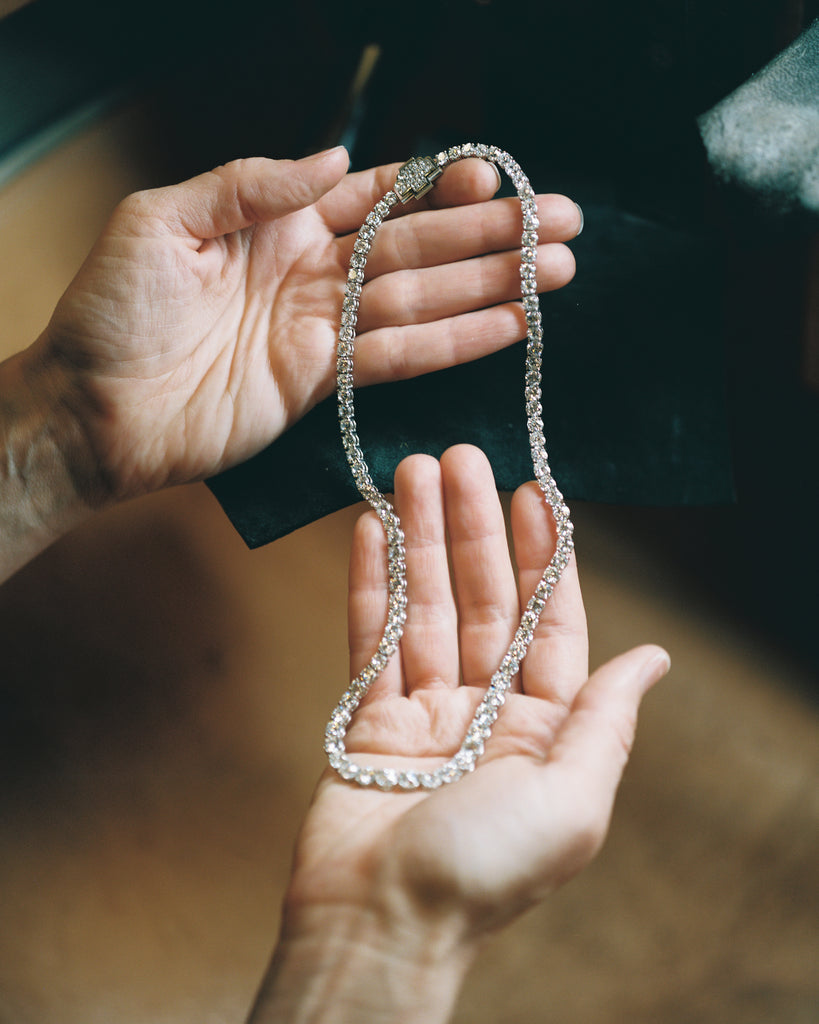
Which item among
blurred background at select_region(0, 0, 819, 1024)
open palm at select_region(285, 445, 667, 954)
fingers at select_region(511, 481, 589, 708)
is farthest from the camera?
blurred background at select_region(0, 0, 819, 1024)

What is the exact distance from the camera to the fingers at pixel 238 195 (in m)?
0.58

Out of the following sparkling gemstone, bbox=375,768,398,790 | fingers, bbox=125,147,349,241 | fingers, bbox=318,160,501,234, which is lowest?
sparkling gemstone, bbox=375,768,398,790

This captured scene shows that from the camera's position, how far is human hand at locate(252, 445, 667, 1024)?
448mm

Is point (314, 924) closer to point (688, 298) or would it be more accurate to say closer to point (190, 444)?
point (190, 444)

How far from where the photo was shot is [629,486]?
28.1 inches

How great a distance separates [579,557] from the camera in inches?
30.7

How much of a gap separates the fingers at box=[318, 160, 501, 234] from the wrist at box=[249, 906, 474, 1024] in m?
0.53

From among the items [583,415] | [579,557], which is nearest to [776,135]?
[583,415]

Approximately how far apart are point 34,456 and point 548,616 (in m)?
0.46

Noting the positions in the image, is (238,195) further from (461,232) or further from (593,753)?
(593,753)

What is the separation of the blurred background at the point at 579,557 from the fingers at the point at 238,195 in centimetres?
28

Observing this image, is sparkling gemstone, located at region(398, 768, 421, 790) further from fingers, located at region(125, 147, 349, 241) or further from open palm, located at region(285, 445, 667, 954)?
fingers, located at region(125, 147, 349, 241)

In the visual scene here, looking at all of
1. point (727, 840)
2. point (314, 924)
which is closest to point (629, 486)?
point (727, 840)

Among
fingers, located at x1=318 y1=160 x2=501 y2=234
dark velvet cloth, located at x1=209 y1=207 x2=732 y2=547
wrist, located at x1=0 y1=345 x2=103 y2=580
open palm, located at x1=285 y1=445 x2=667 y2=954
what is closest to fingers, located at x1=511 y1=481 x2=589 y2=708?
open palm, located at x1=285 y1=445 x2=667 y2=954
